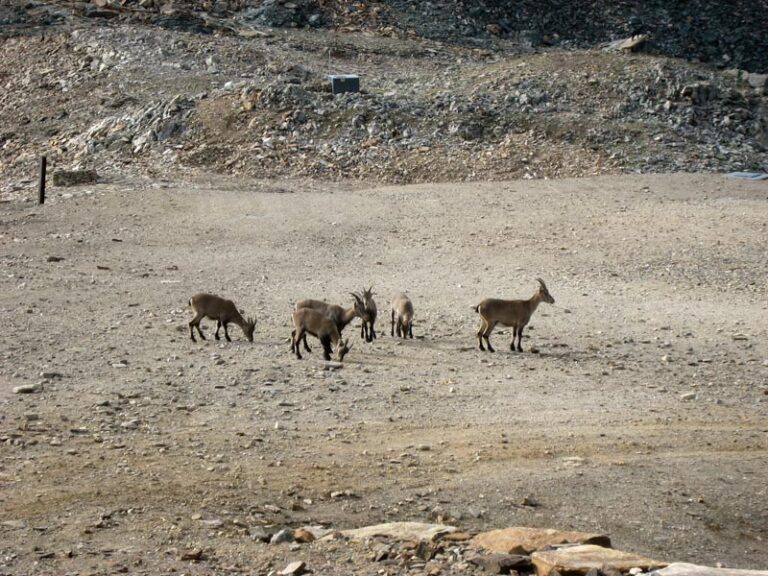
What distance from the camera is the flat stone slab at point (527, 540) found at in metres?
8.41

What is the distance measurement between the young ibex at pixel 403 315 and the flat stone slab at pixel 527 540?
7006 mm

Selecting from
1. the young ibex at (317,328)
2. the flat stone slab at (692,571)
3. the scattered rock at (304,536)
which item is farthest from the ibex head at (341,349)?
the flat stone slab at (692,571)

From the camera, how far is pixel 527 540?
28.0 feet

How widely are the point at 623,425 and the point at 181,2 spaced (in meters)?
39.5

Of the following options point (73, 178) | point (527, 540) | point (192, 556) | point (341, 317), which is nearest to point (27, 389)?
point (341, 317)

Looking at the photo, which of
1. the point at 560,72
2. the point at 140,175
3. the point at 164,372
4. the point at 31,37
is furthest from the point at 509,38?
the point at 164,372

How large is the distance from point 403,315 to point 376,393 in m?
2.87

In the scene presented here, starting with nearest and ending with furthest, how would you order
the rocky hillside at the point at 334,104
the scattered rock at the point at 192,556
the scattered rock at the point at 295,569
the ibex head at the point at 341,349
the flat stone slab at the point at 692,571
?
the flat stone slab at the point at 692,571, the scattered rock at the point at 295,569, the scattered rock at the point at 192,556, the ibex head at the point at 341,349, the rocky hillside at the point at 334,104

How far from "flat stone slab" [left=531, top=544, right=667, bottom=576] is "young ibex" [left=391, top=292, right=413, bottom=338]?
302 inches

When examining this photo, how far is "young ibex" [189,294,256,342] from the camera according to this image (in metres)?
15.5

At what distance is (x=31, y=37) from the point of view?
42531mm

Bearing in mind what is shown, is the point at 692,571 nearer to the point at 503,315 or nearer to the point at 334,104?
the point at 503,315

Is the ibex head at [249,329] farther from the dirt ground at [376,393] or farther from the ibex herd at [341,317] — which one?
the dirt ground at [376,393]

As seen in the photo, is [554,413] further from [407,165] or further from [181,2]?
[181,2]
